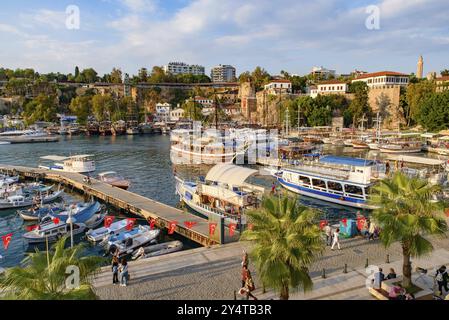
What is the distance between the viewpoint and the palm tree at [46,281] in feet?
28.3

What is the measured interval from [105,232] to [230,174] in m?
10.4

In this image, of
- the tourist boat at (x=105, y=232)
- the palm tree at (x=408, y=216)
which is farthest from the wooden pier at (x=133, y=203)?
the palm tree at (x=408, y=216)

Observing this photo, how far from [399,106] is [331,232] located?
324 feet

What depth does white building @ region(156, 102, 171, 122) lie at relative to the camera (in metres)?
163

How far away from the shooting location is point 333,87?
124 metres

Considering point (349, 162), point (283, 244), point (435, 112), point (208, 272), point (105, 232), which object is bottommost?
point (105, 232)

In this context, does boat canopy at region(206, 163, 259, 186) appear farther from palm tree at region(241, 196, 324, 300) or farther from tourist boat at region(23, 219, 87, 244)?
palm tree at region(241, 196, 324, 300)

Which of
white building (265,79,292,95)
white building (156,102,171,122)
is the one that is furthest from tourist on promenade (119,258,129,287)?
white building (156,102,171,122)

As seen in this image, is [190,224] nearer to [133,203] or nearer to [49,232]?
[133,203]

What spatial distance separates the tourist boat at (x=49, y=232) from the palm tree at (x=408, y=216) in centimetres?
2260

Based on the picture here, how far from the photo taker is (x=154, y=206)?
32.1 metres

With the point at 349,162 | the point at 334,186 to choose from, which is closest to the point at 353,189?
the point at 334,186

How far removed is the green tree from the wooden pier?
2876 inches

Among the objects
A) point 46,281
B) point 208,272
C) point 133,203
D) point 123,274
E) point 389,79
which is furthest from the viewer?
point 389,79
